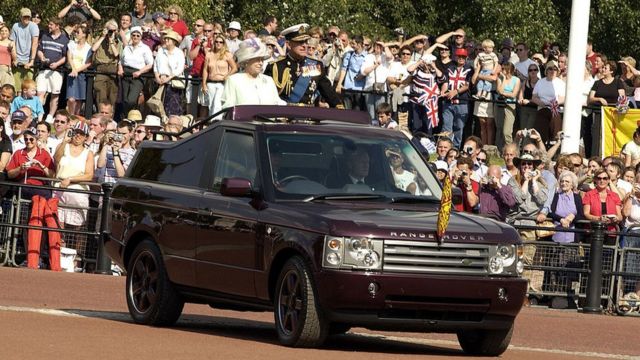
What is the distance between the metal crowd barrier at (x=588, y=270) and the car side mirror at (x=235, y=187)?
7.49m

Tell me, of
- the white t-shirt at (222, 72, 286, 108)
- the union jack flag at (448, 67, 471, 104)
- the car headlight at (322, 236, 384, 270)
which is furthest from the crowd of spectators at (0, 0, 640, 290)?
the car headlight at (322, 236, 384, 270)

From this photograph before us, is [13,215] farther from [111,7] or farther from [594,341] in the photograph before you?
[111,7]

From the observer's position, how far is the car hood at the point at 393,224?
12.4m

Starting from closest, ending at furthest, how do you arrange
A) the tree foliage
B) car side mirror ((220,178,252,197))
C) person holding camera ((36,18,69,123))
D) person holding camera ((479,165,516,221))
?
car side mirror ((220,178,252,197)), person holding camera ((479,165,516,221)), person holding camera ((36,18,69,123)), the tree foliage

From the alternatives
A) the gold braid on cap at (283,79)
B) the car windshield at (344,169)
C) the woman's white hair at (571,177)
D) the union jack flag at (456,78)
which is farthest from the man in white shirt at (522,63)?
the car windshield at (344,169)

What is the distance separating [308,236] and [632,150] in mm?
13891

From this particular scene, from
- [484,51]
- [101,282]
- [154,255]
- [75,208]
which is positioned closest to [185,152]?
[154,255]

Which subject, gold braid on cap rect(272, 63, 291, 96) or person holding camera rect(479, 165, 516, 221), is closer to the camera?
gold braid on cap rect(272, 63, 291, 96)

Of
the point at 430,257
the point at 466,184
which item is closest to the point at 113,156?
the point at 466,184

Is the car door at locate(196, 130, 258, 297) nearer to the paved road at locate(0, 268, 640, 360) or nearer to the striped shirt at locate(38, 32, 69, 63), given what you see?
the paved road at locate(0, 268, 640, 360)

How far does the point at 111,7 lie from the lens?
43.2m

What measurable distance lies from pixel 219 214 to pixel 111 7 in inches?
1193

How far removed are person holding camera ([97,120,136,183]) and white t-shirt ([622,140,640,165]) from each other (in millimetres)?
7478

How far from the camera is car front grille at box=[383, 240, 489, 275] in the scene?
491 inches
